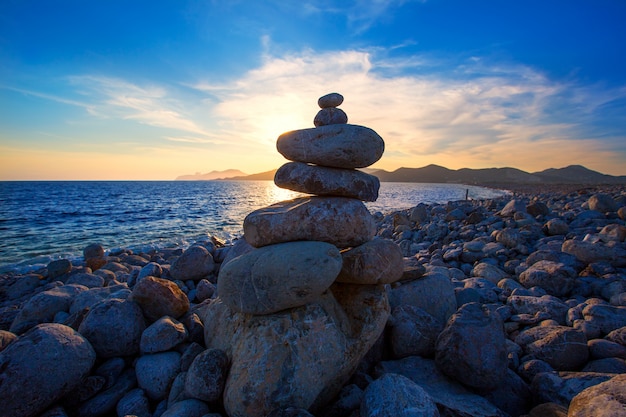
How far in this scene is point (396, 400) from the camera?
343 centimetres

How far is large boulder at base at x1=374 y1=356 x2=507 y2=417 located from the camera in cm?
377

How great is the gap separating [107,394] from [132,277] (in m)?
5.68

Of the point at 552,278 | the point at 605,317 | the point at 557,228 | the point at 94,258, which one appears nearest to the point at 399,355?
the point at 605,317

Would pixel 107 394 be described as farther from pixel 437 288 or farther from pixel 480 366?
pixel 437 288

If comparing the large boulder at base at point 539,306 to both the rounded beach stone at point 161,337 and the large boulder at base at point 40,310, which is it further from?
the large boulder at base at point 40,310

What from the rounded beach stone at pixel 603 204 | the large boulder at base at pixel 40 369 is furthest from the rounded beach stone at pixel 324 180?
the rounded beach stone at pixel 603 204

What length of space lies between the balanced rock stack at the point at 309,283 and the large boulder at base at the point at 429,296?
1.44 meters

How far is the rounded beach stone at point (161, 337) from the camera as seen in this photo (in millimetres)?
4902

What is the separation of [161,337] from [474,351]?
4559mm

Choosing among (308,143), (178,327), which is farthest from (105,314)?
(308,143)

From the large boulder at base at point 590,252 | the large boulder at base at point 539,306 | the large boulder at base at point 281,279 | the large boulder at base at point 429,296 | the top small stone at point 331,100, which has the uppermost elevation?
the top small stone at point 331,100

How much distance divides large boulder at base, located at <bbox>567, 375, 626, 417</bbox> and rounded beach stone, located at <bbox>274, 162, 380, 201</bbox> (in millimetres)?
3501

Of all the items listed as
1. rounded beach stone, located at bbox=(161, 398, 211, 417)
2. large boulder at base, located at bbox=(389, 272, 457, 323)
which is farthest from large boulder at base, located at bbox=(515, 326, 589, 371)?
rounded beach stone, located at bbox=(161, 398, 211, 417)

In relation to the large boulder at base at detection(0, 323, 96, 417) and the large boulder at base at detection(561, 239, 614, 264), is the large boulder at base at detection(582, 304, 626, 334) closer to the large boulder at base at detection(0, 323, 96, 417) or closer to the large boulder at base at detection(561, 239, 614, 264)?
the large boulder at base at detection(561, 239, 614, 264)
